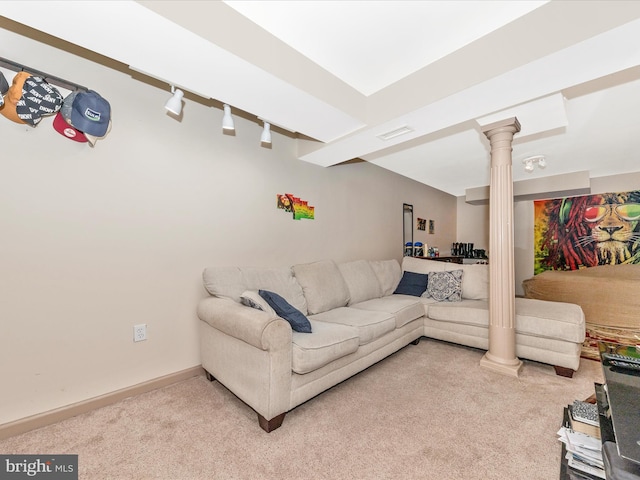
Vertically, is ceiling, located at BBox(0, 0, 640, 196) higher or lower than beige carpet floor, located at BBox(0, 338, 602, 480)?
higher

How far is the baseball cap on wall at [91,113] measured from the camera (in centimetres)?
174

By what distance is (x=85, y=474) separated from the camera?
1.32 meters

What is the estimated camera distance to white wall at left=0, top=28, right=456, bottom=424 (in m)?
1.64

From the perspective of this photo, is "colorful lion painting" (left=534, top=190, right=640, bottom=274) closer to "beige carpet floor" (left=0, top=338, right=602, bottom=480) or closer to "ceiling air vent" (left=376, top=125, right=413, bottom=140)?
"beige carpet floor" (left=0, top=338, right=602, bottom=480)

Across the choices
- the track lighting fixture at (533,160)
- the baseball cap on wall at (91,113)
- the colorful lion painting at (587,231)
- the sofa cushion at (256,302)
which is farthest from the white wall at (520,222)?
the baseball cap on wall at (91,113)

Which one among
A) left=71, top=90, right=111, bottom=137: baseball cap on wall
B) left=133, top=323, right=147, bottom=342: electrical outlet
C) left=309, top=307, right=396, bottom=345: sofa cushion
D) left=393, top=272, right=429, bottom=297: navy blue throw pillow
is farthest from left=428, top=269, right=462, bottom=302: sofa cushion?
left=71, top=90, right=111, bottom=137: baseball cap on wall

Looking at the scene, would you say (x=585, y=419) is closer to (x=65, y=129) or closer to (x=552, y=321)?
(x=552, y=321)

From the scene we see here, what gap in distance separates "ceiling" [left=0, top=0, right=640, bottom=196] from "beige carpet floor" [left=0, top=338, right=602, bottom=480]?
2.07 metres

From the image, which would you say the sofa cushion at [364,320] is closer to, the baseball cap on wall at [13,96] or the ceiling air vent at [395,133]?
the ceiling air vent at [395,133]

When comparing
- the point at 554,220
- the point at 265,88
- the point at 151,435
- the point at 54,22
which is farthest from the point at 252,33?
the point at 554,220

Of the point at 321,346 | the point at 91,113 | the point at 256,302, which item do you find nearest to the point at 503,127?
the point at 321,346

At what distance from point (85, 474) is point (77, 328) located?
33.7 inches
